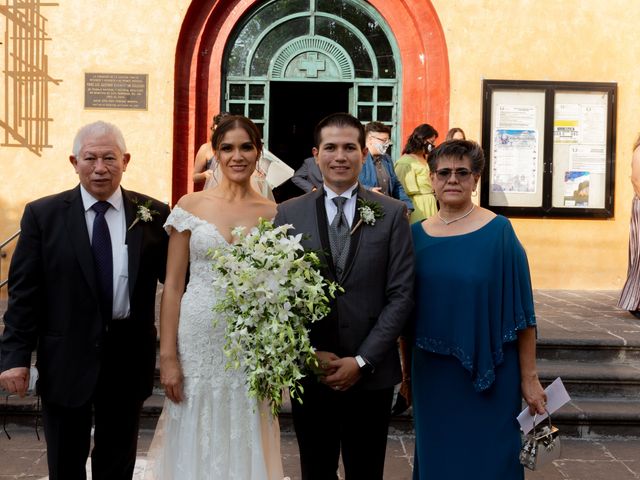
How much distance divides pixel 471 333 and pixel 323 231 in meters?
0.77

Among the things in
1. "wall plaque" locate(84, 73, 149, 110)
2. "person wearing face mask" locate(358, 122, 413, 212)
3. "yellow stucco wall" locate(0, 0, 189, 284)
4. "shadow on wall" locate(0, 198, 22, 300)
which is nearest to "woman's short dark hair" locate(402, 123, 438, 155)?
"person wearing face mask" locate(358, 122, 413, 212)

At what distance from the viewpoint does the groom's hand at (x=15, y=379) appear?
3357mm

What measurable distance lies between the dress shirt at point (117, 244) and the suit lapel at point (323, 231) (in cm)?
92

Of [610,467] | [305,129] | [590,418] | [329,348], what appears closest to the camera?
[329,348]

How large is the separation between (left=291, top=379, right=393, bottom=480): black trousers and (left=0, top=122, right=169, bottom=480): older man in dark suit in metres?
0.87

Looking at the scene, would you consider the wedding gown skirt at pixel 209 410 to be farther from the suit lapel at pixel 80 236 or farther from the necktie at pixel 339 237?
the necktie at pixel 339 237

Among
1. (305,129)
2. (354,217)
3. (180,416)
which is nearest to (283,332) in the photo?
(354,217)

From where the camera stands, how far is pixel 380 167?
744 centimetres

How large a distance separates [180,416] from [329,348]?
0.86 metres

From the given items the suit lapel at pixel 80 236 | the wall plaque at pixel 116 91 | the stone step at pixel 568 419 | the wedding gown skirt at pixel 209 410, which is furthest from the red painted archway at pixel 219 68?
the wedding gown skirt at pixel 209 410

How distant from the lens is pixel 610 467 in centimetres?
509

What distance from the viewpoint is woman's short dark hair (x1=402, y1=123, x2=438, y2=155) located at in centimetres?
774

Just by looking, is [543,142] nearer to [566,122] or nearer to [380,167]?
[566,122]

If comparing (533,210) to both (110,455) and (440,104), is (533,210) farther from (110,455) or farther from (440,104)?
(110,455)
